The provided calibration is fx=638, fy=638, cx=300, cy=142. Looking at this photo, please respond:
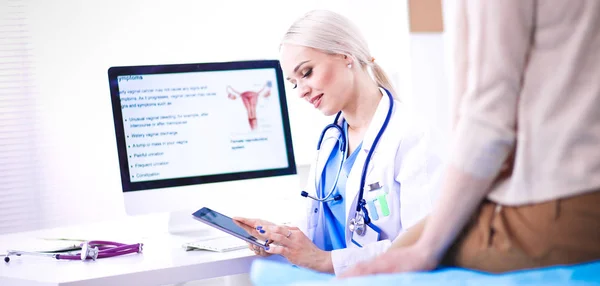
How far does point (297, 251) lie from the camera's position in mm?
1605

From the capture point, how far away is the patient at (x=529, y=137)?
Result: 2.49 feet

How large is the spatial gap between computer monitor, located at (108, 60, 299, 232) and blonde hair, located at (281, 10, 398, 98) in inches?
10.3

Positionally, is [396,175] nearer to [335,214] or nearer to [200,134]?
[335,214]

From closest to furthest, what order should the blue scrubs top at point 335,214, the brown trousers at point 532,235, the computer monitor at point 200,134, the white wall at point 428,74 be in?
the brown trousers at point 532,235
the blue scrubs top at point 335,214
the computer monitor at point 200,134
the white wall at point 428,74

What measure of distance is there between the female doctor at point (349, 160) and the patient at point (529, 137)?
2.62ft

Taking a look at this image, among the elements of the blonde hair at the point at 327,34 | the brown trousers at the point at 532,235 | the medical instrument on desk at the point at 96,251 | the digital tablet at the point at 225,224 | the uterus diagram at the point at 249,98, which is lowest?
the medical instrument on desk at the point at 96,251

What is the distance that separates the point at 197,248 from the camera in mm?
1677

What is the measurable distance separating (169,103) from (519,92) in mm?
1421

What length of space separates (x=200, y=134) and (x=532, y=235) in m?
1.42

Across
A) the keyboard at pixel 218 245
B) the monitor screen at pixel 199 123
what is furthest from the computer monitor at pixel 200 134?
the keyboard at pixel 218 245

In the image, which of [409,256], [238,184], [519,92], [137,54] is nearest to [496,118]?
[519,92]

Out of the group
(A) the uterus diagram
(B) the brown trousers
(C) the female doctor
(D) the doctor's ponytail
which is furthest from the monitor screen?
(B) the brown trousers

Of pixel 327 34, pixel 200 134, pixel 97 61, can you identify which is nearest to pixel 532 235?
pixel 327 34

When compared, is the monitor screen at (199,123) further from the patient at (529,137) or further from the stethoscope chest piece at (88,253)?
the patient at (529,137)
